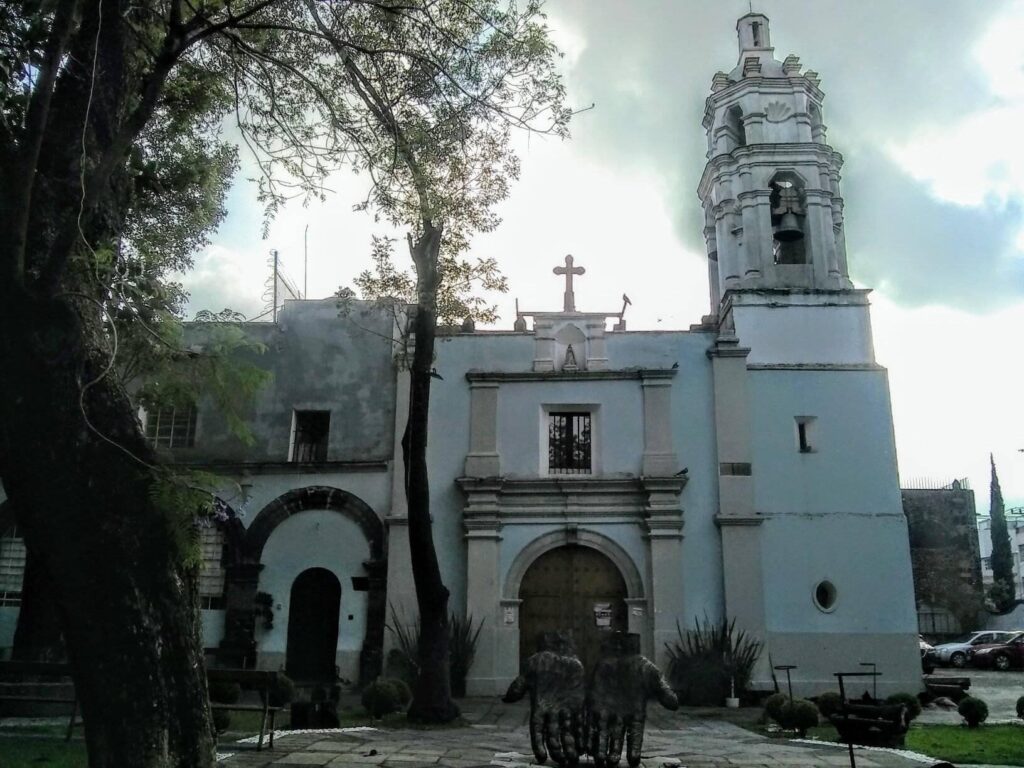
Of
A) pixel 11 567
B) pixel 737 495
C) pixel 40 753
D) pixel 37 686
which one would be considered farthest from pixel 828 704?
pixel 11 567

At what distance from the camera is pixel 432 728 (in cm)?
1144

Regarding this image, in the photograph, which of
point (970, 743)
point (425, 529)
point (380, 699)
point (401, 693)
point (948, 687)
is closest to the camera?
point (970, 743)

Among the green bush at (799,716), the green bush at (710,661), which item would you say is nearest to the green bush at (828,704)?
the green bush at (799,716)

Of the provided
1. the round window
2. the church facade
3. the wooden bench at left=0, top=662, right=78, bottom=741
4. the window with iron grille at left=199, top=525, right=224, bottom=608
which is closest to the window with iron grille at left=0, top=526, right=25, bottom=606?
the church facade

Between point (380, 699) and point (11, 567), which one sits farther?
point (11, 567)

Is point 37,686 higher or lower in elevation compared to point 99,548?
lower

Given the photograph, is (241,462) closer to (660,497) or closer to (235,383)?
(660,497)

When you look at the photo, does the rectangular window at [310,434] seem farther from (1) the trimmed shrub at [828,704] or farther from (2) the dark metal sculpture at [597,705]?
(2) the dark metal sculpture at [597,705]

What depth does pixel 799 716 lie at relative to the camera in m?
11.0

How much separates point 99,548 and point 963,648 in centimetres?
2903

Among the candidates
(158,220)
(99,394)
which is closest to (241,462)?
(158,220)

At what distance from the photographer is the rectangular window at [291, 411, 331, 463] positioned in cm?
1869

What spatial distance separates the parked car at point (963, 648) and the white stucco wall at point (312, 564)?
1995 centimetres

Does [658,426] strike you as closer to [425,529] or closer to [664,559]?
[664,559]
